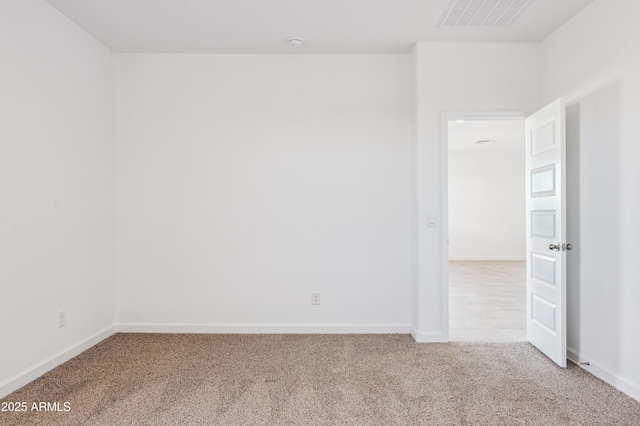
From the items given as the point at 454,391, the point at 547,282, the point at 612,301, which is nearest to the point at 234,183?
the point at 454,391

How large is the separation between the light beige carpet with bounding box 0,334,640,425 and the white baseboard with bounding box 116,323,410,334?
0.27 metres

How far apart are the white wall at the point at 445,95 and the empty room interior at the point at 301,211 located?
0.07 ft

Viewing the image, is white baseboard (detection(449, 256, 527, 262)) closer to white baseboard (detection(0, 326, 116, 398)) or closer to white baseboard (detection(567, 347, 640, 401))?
white baseboard (detection(567, 347, 640, 401))

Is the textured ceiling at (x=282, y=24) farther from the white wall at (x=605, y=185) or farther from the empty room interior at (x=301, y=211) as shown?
the white wall at (x=605, y=185)

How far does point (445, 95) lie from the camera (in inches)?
135

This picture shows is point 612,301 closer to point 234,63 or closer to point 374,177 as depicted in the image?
point 374,177

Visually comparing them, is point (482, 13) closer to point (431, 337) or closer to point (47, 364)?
point (431, 337)

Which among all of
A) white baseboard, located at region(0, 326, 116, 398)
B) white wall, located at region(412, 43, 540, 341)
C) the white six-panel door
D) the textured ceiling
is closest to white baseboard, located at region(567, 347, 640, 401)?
the white six-panel door

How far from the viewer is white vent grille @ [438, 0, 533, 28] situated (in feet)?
9.00

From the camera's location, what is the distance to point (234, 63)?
3.66 meters

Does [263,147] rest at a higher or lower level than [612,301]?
higher

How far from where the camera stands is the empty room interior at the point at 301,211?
7.94 ft

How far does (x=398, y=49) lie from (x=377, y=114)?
2.08 ft

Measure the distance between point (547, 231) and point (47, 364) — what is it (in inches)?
157
